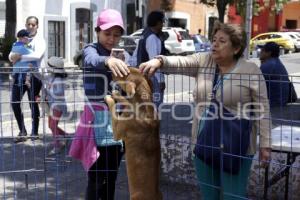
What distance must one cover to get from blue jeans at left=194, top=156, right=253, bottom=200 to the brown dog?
12.8 inches

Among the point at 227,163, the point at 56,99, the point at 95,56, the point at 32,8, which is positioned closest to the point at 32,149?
the point at 56,99

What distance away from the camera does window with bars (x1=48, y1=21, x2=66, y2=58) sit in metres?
25.2

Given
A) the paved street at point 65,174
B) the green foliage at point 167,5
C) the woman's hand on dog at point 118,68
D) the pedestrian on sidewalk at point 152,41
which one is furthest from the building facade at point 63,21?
the woman's hand on dog at point 118,68

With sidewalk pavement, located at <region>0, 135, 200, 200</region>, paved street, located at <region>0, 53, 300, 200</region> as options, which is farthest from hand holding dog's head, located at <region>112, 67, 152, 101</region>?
sidewalk pavement, located at <region>0, 135, 200, 200</region>

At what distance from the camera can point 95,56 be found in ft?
11.9

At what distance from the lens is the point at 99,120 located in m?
3.81

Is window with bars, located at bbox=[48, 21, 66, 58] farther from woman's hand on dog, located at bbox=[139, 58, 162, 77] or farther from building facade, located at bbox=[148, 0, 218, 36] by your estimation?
woman's hand on dog, located at bbox=[139, 58, 162, 77]

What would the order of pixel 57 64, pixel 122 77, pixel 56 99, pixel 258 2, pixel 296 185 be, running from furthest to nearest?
pixel 258 2, pixel 57 64, pixel 56 99, pixel 296 185, pixel 122 77

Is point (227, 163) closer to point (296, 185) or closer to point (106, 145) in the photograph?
point (106, 145)

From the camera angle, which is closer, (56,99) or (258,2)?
(56,99)

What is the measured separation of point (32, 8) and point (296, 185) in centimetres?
2059

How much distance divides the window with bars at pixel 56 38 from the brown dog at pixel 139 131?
22304 mm

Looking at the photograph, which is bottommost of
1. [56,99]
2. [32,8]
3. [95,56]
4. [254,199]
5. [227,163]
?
[254,199]

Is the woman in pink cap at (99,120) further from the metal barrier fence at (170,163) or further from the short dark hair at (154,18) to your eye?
the short dark hair at (154,18)
